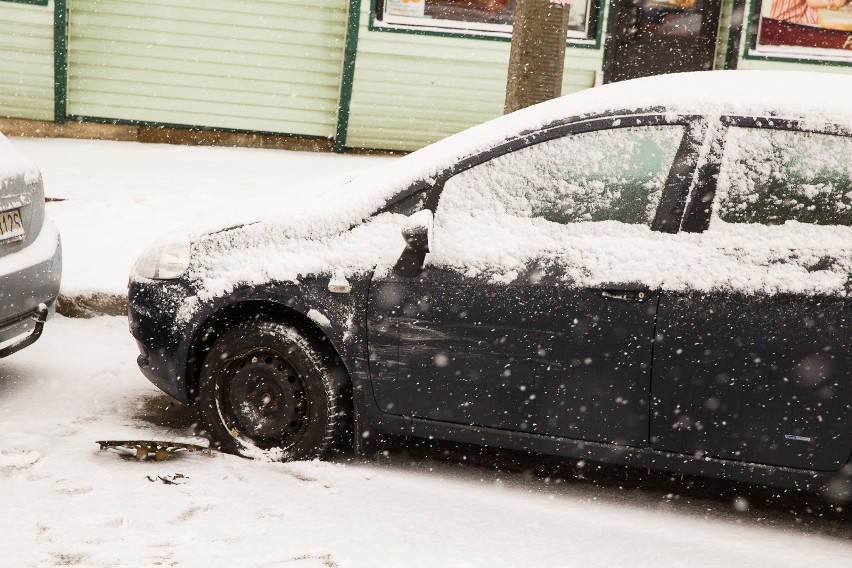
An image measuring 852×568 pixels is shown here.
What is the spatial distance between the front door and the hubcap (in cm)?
869

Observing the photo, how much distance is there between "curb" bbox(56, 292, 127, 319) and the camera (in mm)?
6699

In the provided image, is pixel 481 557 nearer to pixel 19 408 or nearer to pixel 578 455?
pixel 578 455

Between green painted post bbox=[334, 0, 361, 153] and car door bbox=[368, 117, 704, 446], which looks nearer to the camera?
car door bbox=[368, 117, 704, 446]

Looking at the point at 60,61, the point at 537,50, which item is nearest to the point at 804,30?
the point at 537,50

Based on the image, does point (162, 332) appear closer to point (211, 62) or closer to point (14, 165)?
point (14, 165)

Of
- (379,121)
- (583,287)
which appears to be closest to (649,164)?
(583,287)

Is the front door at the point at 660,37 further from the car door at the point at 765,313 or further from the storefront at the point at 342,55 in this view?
the car door at the point at 765,313

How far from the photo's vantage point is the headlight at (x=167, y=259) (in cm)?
468

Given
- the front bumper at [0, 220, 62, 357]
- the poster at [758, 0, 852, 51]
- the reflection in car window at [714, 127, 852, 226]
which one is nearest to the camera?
the reflection in car window at [714, 127, 852, 226]

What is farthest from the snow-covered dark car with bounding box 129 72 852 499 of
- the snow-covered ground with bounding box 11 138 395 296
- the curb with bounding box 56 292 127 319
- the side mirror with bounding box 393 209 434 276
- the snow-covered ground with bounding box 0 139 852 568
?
the curb with bounding box 56 292 127 319

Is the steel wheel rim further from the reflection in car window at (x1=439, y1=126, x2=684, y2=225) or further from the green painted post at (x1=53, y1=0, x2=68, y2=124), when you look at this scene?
the green painted post at (x1=53, y1=0, x2=68, y2=124)

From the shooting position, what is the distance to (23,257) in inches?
201

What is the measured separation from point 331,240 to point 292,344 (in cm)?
48

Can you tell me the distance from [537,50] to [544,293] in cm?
352
